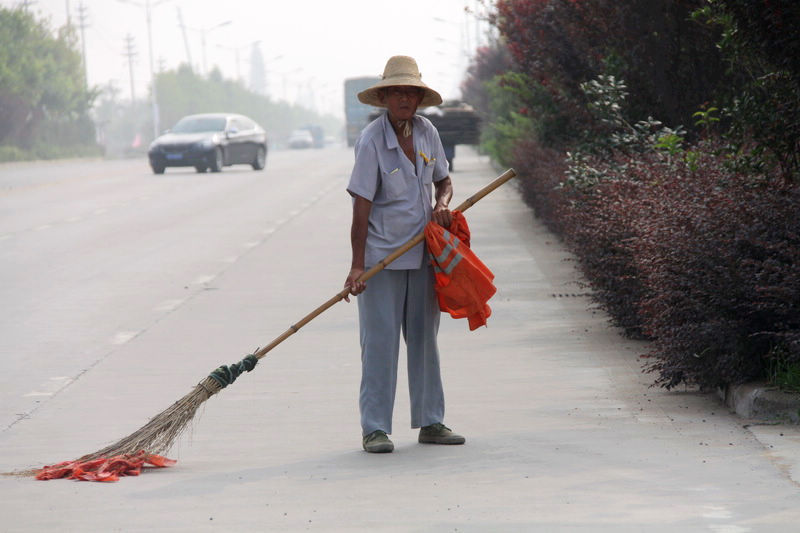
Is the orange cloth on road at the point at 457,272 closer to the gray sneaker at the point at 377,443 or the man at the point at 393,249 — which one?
the man at the point at 393,249

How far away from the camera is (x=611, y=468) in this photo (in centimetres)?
622

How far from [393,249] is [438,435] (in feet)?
2.96

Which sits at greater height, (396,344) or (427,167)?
(427,167)

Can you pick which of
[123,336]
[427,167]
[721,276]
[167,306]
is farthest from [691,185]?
[167,306]

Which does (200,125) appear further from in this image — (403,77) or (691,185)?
(403,77)

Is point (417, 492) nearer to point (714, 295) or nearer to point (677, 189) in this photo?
point (714, 295)

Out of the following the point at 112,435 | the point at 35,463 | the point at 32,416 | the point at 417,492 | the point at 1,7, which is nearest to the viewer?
the point at 417,492

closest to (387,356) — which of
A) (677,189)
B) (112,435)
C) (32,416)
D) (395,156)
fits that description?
(395,156)

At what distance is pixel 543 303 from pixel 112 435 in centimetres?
567

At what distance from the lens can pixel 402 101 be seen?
6.84 meters

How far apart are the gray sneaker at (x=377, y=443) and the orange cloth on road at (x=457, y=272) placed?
641 mm

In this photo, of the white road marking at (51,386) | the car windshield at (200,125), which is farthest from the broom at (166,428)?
the car windshield at (200,125)

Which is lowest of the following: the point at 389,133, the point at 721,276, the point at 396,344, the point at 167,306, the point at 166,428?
the point at 167,306

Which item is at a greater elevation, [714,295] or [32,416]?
[714,295]
